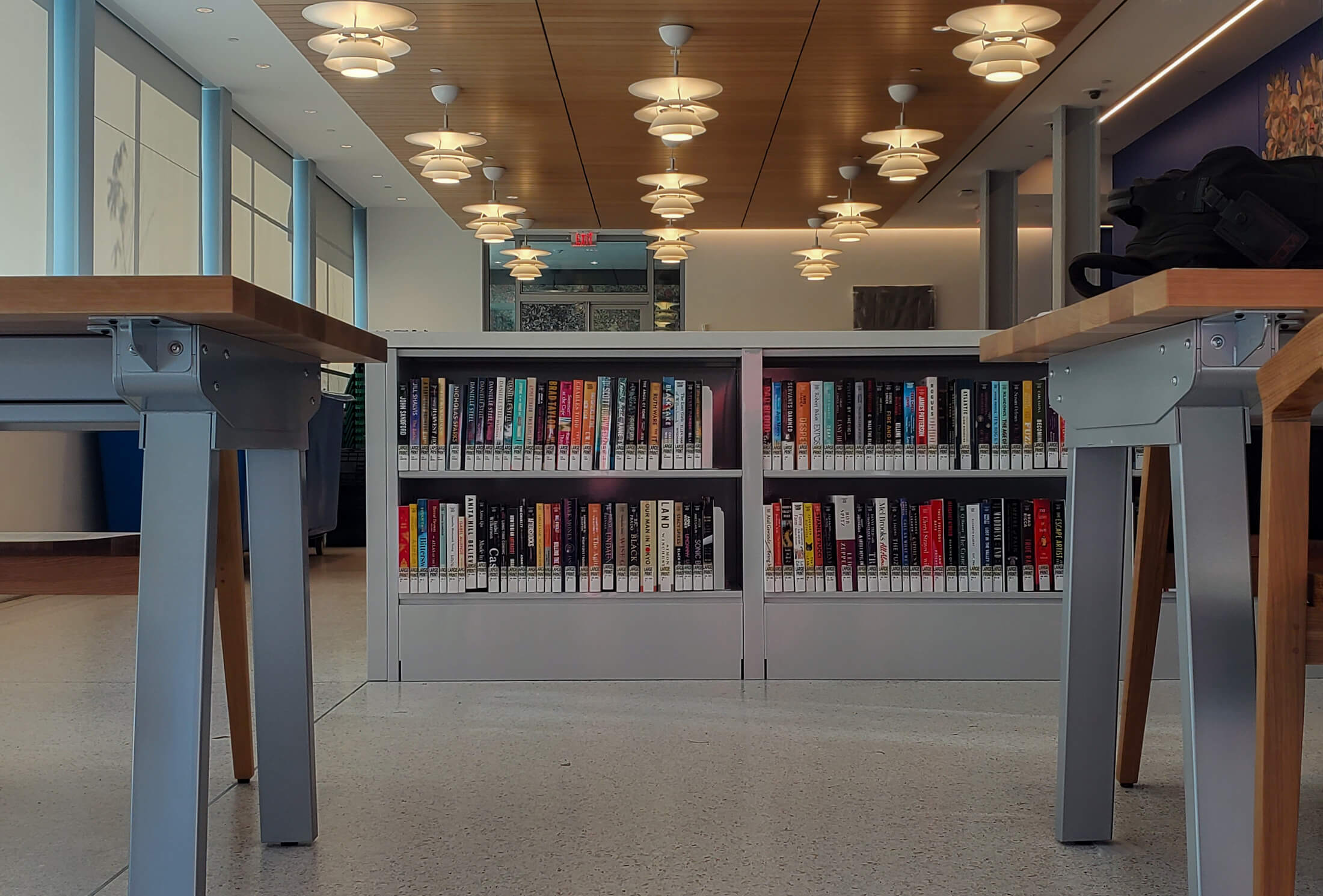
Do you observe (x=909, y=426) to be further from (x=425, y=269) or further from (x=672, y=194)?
(x=425, y=269)

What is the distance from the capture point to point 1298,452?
3.56ft

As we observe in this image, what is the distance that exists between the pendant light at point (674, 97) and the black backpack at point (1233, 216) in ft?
14.1

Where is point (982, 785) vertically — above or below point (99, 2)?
below

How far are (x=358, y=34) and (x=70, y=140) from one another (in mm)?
2195

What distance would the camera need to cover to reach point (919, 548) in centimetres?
299

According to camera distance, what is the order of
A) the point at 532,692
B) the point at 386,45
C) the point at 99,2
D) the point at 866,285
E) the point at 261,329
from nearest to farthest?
the point at 261,329 → the point at 532,692 → the point at 386,45 → the point at 99,2 → the point at 866,285

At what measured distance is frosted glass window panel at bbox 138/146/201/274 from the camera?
721cm

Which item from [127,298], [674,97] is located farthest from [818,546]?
[674,97]

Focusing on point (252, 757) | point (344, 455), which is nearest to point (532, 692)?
point (252, 757)

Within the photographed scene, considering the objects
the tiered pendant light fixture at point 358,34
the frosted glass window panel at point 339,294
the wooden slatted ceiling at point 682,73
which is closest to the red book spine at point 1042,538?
the wooden slatted ceiling at point 682,73

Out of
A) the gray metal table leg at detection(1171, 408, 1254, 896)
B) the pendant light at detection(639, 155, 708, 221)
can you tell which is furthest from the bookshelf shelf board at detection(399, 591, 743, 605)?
the pendant light at detection(639, 155, 708, 221)

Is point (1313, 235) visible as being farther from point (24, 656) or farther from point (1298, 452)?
point (24, 656)

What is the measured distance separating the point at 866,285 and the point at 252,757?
10.9 meters

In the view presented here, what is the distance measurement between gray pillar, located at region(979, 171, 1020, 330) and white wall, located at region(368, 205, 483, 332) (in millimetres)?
5712
